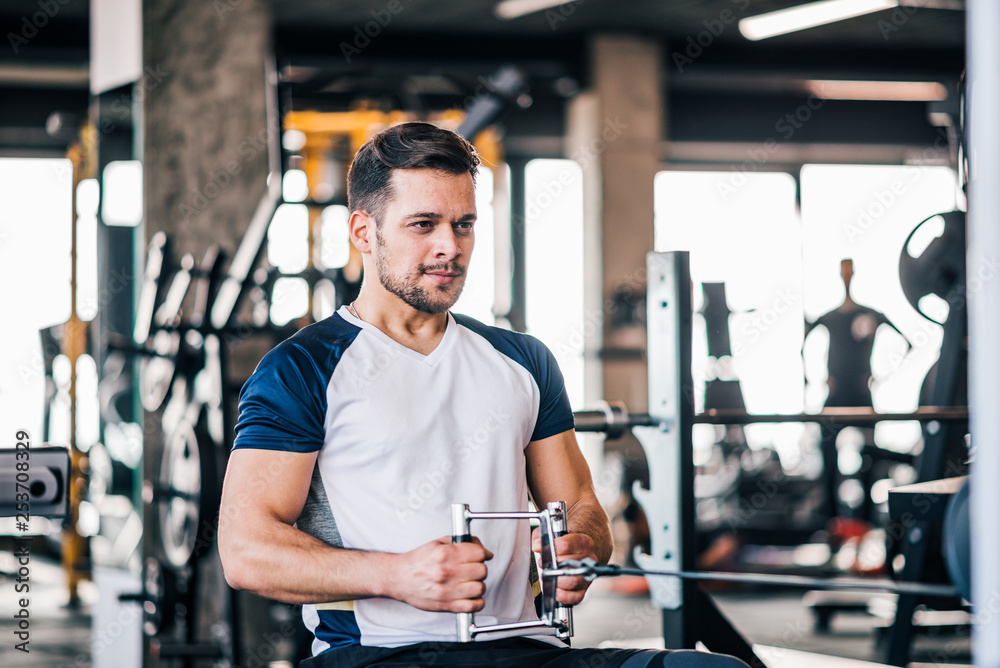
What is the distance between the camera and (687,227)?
9.20 meters

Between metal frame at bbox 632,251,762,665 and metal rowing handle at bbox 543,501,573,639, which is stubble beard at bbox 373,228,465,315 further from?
metal frame at bbox 632,251,762,665

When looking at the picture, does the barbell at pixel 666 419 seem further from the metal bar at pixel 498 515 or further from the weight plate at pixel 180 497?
the weight plate at pixel 180 497

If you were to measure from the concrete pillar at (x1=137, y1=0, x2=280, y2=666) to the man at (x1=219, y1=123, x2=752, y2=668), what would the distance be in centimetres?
238

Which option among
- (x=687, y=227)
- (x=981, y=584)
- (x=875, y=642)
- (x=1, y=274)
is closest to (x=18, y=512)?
(x=981, y=584)

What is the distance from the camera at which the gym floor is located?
4133mm

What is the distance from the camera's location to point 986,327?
0.82m

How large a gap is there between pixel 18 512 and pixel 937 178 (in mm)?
9847

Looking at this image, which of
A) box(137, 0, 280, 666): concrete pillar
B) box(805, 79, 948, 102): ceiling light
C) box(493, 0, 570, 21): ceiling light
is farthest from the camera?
box(805, 79, 948, 102): ceiling light

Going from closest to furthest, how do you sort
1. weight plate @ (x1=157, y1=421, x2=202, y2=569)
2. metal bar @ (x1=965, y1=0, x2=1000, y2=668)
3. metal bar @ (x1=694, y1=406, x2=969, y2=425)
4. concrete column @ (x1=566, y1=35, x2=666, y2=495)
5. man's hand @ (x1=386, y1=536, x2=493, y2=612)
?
metal bar @ (x1=965, y1=0, x2=1000, y2=668) → man's hand @ (x1=386, y1=536, x2=493, y2=612) → metal bar @ (x1=694, y1=406, x2=969, y2=425) → weight plate @ (x1=157, y1=421, x2=202, y2=569) → concrete column @ (x1=566, y1=35, x2=666, y2=495)

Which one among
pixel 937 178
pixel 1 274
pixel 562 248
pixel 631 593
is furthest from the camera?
pixel 937 178

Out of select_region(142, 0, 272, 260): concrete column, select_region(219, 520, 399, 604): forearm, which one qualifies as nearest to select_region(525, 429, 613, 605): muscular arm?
select_region(219, 520, 399, 604): forearm

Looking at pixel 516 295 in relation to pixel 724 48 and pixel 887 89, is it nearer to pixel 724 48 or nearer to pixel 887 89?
pixel 724 48

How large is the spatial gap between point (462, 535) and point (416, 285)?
1.42 feet

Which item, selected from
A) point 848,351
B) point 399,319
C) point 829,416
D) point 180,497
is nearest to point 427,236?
point 399,319
